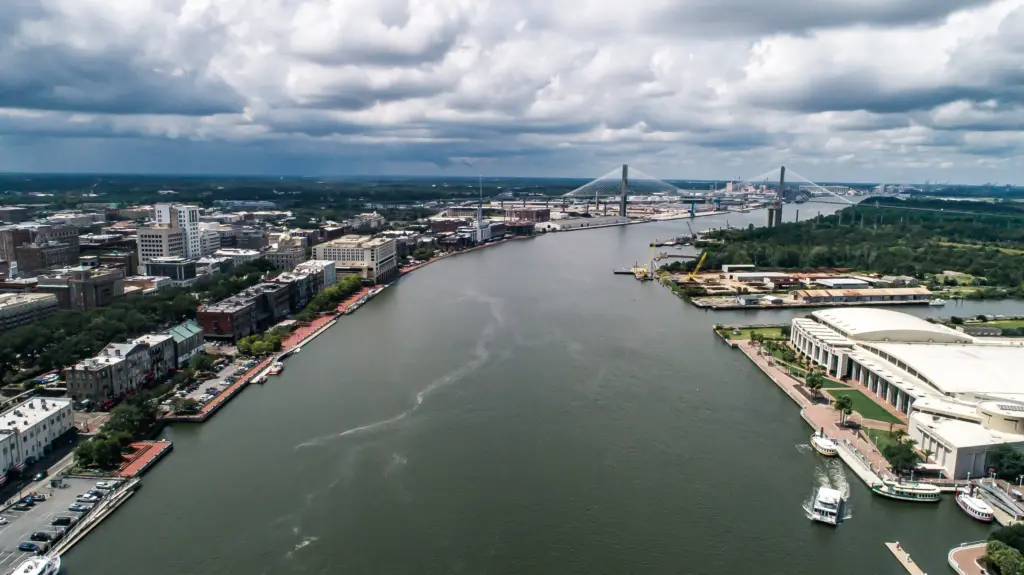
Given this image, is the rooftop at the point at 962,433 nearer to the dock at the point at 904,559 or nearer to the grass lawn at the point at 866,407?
the grass lawn at the point at 866,407

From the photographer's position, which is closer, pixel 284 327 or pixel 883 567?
pixel 883 567

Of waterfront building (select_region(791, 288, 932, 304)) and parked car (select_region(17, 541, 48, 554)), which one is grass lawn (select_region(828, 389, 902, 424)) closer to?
waterfront building (select_region(791, 288, 932, 304))

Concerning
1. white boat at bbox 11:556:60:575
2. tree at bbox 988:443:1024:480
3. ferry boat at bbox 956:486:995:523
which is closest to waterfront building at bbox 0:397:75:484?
white boat at bbox 11:556:60:575

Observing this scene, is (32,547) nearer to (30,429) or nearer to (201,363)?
(30,429)

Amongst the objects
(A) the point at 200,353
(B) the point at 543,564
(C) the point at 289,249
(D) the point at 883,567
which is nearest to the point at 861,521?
(D) the point at 883,567

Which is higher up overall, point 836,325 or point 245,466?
point 836,325

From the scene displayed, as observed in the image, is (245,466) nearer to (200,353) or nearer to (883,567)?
(200,353)

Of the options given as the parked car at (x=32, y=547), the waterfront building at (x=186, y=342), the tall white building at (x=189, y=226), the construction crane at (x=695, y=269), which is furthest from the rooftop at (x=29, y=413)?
the construction crane at (x=695, y=269)
